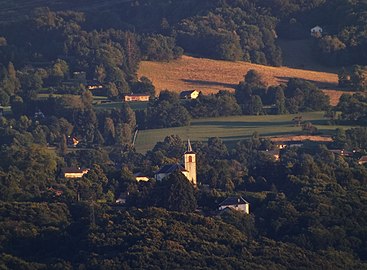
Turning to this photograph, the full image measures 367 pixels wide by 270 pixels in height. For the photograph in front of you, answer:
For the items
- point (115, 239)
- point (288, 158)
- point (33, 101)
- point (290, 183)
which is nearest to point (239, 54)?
point (33, 101)

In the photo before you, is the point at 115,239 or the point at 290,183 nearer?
the point at 115,239

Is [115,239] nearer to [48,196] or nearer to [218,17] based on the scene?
[48,196]

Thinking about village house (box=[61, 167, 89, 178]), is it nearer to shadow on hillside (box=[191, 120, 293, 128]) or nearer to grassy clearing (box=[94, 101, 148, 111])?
shadow on hillside (box=[191, 120, 293, 128])

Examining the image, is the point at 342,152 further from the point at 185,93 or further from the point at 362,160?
the point at 185,93

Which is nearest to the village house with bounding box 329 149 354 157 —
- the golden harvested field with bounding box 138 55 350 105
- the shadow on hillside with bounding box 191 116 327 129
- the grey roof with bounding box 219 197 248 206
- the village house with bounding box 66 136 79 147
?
the shadow on hillside with bounding box 191 116 327 129

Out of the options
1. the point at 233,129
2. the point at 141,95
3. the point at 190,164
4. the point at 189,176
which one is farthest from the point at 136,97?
the point at 189,176
